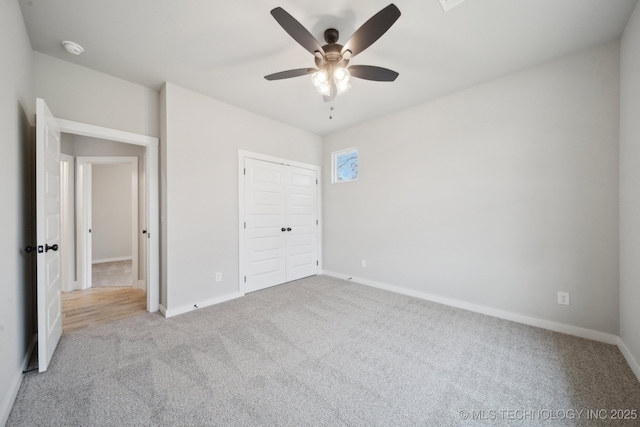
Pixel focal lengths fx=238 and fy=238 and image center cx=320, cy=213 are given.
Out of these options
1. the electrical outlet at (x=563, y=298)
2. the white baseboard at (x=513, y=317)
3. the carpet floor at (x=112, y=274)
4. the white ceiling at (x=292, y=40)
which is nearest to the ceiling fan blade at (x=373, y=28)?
the white ceiling at (x=292, y=40)

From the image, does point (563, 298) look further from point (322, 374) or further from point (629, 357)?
point (322, 374)

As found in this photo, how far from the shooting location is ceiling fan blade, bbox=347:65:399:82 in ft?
6.45

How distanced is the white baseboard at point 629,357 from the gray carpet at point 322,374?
0.15ft

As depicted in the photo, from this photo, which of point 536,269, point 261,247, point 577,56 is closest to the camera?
point 577,56

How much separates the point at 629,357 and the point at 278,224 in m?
3.89

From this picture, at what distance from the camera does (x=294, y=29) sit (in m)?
1.61

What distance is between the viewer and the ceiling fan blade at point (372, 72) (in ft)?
6.45

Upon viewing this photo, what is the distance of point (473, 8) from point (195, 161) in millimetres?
3122

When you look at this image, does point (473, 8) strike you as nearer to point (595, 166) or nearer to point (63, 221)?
point (595, 166)

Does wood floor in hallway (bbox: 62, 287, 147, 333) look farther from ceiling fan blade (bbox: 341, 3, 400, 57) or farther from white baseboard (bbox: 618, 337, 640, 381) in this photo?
white baseboard (bbox: 618, 337, 640, 381)

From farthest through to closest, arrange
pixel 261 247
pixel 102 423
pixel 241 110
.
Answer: pixel 261 247 → pixel 241 110 → pixel 102 423

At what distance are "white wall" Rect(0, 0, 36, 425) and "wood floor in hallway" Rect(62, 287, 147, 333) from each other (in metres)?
0.53

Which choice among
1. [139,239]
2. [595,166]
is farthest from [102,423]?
[595,166]

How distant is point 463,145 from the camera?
9.79 feet
